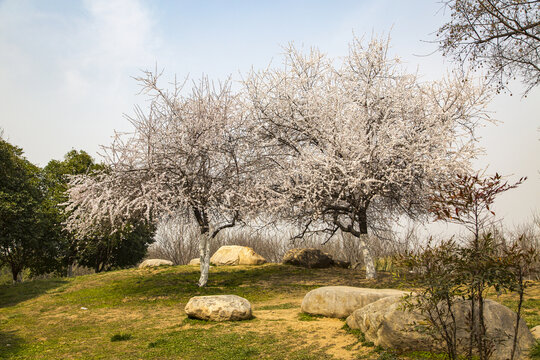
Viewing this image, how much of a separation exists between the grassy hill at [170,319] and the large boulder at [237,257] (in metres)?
1.19

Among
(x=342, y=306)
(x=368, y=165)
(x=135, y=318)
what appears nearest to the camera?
(x=342, y=306)

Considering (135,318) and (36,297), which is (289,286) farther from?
(36,297)

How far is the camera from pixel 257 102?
19875mm

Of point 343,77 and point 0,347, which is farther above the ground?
point 343,77

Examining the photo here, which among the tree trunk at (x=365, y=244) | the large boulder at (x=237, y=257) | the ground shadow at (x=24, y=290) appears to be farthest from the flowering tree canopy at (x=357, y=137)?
the ground shadow at (x=24, y=290)

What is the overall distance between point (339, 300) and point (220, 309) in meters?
3.48

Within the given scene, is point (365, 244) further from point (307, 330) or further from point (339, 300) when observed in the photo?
point (307, 330)

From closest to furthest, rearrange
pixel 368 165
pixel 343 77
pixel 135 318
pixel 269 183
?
pixel 135 318 < pixel 368 165 < pixel 269 183 < pixel 343 77

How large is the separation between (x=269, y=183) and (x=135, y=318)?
26.6 feet

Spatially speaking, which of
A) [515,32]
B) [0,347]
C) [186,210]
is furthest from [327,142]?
[0,347]

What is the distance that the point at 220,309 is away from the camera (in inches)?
470

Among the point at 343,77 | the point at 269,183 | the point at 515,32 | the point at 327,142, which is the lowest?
the point at 269,183

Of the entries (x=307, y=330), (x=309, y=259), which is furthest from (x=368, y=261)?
(x=307, y=330)

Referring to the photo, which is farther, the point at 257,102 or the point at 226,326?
the point at 257,102
